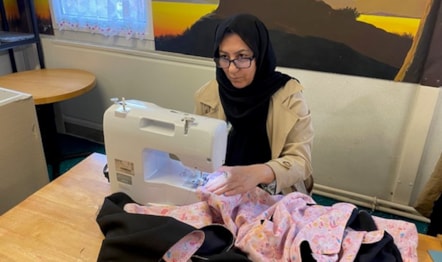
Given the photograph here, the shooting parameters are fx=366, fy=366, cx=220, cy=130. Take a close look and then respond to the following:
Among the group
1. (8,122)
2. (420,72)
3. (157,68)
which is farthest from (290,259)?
(157,68)

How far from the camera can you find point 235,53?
49.1 inches

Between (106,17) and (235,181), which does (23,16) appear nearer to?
(106,17)

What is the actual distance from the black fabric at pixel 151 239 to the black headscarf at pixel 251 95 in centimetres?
57

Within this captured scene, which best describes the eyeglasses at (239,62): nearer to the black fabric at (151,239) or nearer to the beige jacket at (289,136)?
the beige jacket at (289,136)

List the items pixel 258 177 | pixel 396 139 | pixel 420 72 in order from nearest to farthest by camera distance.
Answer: pixel 258 177 → pixel 420 72 → pixel 396 139

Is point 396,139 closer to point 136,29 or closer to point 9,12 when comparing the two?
point 136,29

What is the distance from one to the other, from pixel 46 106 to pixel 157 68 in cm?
77

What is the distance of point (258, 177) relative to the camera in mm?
1047

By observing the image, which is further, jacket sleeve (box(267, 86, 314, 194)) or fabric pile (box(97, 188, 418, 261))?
jacket sleeve (box(267, 86, 314, 194))

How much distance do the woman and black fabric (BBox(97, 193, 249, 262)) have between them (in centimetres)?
30

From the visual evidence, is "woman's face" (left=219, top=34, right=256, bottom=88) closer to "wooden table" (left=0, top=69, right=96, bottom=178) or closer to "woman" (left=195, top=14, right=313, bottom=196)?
"woman" (left=195, top=14, right=313, bottom=196)

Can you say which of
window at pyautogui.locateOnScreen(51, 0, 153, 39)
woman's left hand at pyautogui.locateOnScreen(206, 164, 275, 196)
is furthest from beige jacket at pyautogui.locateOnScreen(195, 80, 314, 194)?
window at pyautogui.locateOnScreen(51, 0, 153, 39)

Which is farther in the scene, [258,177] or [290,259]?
[258,177]

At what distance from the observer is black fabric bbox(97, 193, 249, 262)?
788 mm
